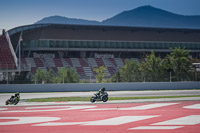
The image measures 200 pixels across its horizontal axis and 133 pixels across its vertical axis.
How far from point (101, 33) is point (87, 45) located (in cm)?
499

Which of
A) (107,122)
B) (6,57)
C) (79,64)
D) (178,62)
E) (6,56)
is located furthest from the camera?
(79,64)

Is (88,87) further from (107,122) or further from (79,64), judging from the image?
(79,64)

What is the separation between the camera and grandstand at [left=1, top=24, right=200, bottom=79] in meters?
75.1

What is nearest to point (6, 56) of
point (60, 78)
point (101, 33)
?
point (60, 78)

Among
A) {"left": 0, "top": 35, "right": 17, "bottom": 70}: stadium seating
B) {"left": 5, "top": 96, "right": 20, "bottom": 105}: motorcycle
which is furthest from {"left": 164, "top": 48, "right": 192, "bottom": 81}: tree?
{"left": 5, "top": 96, "right": 20, "bottom": 105}: motorcycle

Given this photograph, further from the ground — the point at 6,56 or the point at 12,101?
the point at 6,56

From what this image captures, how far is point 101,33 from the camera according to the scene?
82125mm

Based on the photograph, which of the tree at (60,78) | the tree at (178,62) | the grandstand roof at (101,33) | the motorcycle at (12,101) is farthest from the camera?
the grandstand roof at (101,33)

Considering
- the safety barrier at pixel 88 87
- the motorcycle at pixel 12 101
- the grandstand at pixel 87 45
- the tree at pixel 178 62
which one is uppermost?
the grandstand at pixel 87 45

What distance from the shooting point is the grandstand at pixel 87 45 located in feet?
246

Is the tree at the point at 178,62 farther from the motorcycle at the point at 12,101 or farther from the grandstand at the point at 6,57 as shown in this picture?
the motorcycle at the point at 12,101

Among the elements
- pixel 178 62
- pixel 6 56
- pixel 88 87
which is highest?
pixel 6 56

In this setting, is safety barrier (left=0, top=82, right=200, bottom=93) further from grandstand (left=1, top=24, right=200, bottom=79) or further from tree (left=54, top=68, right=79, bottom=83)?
grandstand (left=1, top=24, right=200, bottom=79)

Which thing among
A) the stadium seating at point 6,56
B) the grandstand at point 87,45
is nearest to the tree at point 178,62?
the grandstand at point 87,45
